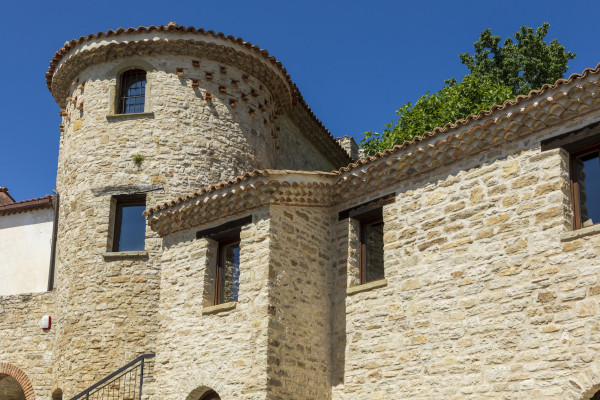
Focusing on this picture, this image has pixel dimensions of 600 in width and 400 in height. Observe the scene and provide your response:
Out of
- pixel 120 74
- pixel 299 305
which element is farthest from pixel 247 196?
pixel 120 74

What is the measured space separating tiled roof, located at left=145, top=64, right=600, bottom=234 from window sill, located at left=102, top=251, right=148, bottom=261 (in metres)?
1.20

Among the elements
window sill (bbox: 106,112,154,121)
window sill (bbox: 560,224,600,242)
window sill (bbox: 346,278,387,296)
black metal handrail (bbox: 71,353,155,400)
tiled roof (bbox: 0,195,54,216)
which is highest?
window sill (bbox: 106,112,154,121)

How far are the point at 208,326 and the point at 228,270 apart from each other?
1287mm

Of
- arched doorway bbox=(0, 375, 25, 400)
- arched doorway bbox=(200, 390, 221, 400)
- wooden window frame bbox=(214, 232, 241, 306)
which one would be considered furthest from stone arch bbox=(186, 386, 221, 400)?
arched doorway bbox=(0, 375, 25, 400)

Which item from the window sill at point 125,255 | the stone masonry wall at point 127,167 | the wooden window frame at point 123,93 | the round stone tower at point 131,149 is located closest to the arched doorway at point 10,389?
the round stone tower at point 131,149

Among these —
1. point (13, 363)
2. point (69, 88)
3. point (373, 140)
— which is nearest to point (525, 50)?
point (373, 140)

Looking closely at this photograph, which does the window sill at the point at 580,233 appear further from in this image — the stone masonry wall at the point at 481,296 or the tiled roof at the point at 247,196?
the tiled roof at the point at 247,196

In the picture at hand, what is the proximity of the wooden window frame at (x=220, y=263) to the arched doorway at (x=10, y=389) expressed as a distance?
8.22 meters

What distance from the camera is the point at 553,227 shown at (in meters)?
11.2

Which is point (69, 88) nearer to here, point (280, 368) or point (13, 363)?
point (13, 363)

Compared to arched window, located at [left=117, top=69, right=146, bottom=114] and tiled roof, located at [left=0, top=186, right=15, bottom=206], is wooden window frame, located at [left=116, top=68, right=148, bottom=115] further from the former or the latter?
tiled roof, located at [left=0, top=186, right=15, bottom=206]

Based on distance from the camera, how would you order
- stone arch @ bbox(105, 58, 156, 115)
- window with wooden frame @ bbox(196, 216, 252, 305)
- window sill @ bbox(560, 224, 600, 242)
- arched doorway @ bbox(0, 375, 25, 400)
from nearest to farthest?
1. window sill @ bbox(560, 224, 600, 242)
2. window with wooden frame @ bbox(196, 216, 252, 305)
3. stone arch @ bbox(105, 58, 156, 115)
4. arched doorway @ bbox(0, 375, 25, 400)

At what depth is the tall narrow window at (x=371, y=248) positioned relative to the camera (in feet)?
46.9

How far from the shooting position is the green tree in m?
22.9
